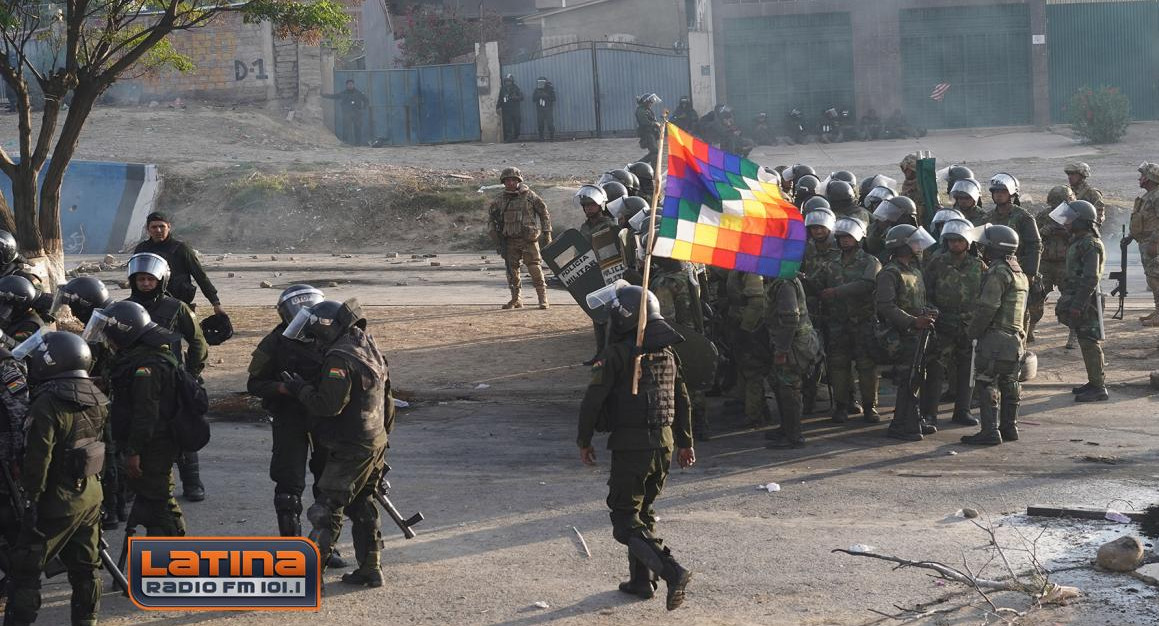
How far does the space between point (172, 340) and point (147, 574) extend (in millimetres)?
1315

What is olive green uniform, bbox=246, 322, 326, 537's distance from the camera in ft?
23.4

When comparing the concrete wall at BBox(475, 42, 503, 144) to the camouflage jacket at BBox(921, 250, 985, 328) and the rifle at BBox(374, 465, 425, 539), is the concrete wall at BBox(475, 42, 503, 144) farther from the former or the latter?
the rifle at BBox(374, 465, 425, 539)

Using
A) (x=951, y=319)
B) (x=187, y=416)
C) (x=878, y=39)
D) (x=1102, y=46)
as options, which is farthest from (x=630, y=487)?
(x=1102, y=46)

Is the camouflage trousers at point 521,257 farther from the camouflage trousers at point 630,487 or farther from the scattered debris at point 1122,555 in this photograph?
the scattered debris at point 1122,555

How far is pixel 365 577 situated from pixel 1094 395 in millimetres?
6911

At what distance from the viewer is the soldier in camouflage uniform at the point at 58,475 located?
599 cm

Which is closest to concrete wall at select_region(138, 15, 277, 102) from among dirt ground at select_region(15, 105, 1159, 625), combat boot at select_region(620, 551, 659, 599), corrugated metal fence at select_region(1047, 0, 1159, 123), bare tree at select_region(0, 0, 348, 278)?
dirt ground at select_region(15, 105, 1159, 625)

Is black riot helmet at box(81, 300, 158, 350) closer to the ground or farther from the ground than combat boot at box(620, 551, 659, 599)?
farther from the ground

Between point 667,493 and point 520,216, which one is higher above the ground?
point 520,216

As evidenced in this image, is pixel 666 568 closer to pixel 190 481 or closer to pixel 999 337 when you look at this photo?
pixel 190 481

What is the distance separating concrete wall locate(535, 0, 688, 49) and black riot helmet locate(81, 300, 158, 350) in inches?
1256

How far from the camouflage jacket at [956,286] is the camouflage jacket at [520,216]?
548 centimetres

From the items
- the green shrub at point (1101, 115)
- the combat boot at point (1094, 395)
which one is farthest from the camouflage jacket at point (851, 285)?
the green shrub at point (1101, 115)

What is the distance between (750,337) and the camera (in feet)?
33.4
